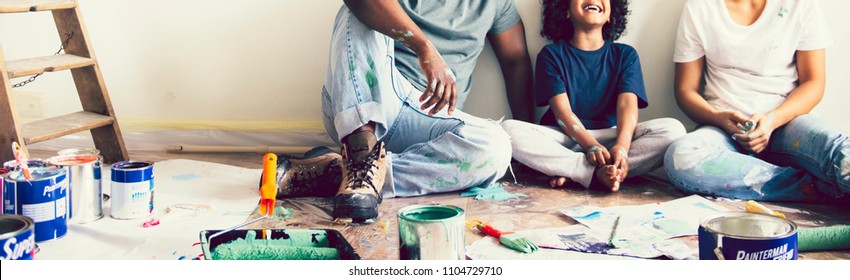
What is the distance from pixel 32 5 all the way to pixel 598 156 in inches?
61.9

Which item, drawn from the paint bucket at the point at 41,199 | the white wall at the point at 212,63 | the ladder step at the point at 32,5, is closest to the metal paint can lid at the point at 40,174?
the paint bucket at the point at 41,199

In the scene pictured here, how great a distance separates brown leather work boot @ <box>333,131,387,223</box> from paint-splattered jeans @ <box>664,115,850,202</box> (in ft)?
2.66

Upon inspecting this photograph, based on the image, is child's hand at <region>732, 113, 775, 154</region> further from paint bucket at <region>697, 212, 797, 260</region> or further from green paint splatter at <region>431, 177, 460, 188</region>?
paint bucket at <region>697, 212, 797, 260</region>

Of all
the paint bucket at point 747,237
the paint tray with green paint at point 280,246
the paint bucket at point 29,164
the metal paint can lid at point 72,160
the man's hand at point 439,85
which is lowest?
the paint tray with green paint at point 280,246

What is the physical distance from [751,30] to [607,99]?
0.45 m

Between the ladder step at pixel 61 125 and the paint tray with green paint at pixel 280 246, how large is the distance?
3.67ft

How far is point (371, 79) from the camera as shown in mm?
1818

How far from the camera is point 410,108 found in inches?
77.3

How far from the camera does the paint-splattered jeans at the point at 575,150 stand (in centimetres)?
212

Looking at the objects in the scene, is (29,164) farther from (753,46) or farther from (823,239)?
(753,46)

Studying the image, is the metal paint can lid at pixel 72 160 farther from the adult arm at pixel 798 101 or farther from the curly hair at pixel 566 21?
the adult arm at pixel 798 101

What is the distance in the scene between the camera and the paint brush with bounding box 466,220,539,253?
150 cm

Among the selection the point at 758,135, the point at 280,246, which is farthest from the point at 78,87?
the point at 758,135

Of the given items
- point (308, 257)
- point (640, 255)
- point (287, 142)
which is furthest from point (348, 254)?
point (287, 142)
